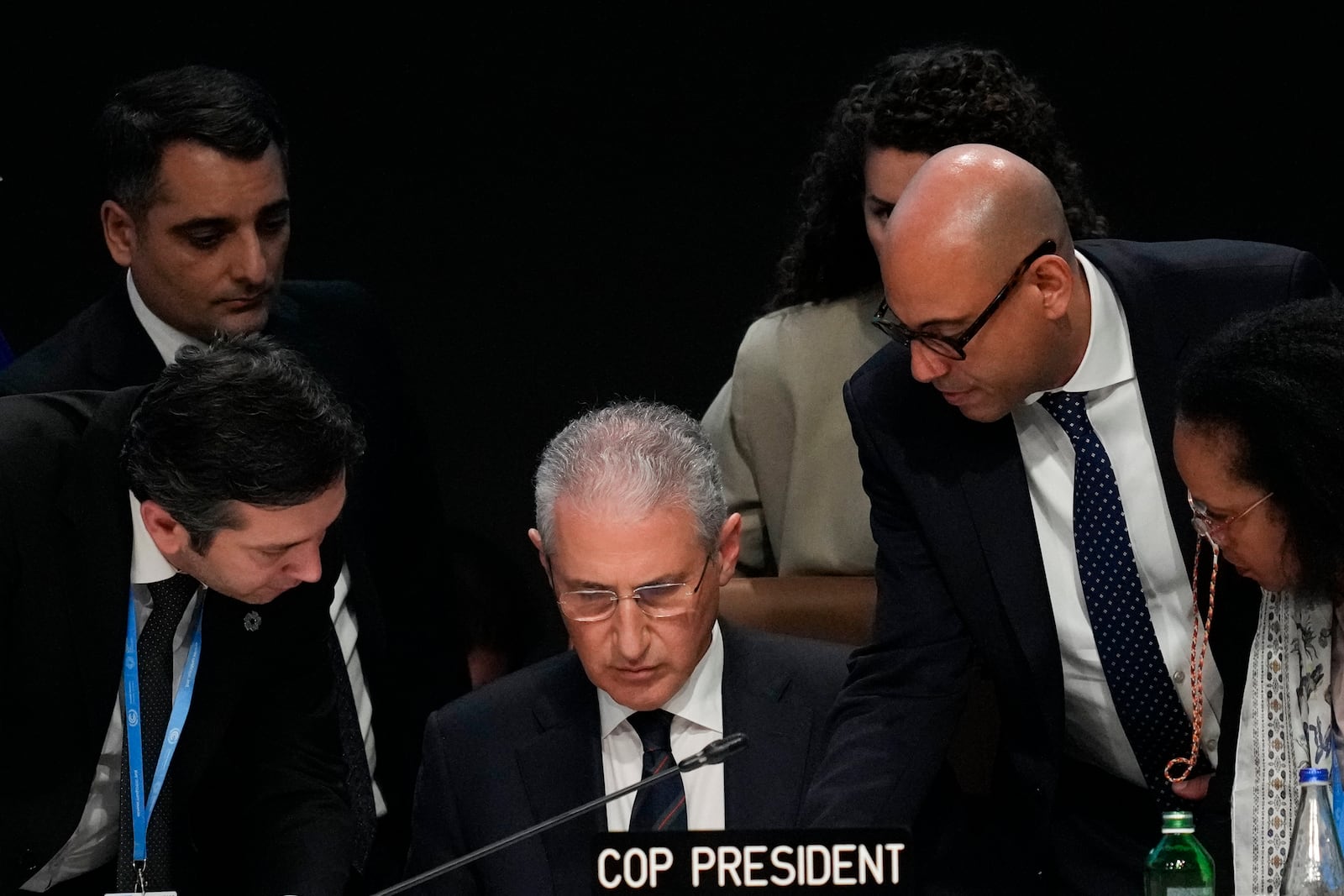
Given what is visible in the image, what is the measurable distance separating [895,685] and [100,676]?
1.12 meters

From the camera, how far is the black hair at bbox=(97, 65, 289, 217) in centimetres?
316

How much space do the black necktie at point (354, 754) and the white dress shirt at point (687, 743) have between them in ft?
2.30

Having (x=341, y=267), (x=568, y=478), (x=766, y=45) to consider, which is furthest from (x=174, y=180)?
(x=766, y=45)

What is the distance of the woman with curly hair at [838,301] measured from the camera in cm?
302

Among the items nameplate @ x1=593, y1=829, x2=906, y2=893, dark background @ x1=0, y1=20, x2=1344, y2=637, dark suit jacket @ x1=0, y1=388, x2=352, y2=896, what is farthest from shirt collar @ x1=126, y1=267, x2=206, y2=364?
nameplate @ x1=593, y1=829, x2=906, y2=893

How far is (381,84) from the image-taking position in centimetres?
389

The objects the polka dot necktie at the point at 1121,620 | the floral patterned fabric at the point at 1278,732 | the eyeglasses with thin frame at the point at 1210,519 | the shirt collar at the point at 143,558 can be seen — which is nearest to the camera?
the eyeglasses with thin frame at the point at 1210,519

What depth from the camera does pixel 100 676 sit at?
268 cm

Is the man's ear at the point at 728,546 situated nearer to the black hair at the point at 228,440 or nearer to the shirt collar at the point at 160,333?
the black hair at the point at 228,440

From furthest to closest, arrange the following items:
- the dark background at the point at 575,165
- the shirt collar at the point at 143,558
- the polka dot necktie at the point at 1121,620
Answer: the dark background at the point at 575,165, the shirt collar at the point at 143,558, the polka dot necktie at the point at 1121,620

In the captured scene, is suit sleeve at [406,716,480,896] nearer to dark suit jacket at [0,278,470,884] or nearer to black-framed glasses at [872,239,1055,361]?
dark suit jacket at [0,278,470,884]

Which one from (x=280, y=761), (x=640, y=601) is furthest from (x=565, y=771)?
(x=280, y=761)

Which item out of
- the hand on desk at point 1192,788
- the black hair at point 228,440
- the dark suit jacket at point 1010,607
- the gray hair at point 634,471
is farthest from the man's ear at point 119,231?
the hand on desk at point 1192,788

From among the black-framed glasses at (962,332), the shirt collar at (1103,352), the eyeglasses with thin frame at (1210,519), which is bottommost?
the eyeglasses with thin frame at (1210,519)
